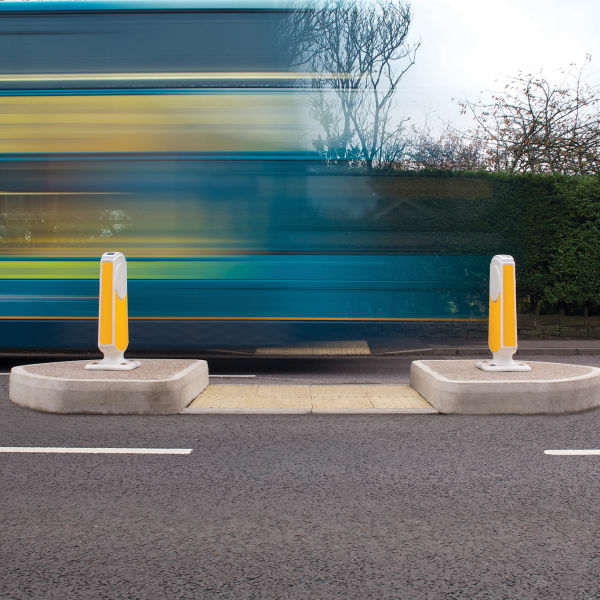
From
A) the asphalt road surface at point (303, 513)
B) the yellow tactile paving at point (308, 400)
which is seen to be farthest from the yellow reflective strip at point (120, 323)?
the asphalt road surface at point (303, 513)

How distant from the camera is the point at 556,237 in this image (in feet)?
44.8

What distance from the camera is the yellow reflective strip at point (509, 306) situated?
6.66 meters

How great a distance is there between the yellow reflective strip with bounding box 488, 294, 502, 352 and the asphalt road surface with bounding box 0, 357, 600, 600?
130cm

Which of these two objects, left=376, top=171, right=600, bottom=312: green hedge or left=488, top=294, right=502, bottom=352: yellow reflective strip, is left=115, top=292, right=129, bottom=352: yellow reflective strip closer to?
left=488, top=294, right=502, bottom=352: yellow reflective strip

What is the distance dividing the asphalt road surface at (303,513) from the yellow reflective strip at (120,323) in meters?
1.32

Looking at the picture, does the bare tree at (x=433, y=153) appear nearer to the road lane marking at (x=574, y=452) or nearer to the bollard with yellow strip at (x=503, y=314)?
the bollard with yellow strip at (x=503, y=314)

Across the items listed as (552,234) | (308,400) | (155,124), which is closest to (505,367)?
(308,400)

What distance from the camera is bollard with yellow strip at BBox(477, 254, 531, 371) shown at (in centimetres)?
668

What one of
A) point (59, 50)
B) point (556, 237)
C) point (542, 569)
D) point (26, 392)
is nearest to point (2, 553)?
point (542, 569)

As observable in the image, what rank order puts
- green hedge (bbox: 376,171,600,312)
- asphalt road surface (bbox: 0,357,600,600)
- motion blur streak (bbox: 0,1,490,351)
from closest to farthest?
asphalt road surface (bbox: 0,357,600,600) < motion blur streak (bbox: 0,1,490,351) < green hedge (bbox: 376,171,600,312)

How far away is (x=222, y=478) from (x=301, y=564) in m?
1.33

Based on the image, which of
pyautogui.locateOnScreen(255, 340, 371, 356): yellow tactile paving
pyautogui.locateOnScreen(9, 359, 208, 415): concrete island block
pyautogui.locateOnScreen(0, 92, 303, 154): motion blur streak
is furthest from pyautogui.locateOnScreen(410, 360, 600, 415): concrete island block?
pyautogui.locateOnScreen(0, 92, 303, 154): motion blur streak

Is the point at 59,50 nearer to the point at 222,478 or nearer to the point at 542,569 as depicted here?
the point at 222,478

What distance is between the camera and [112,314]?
6.75 m
